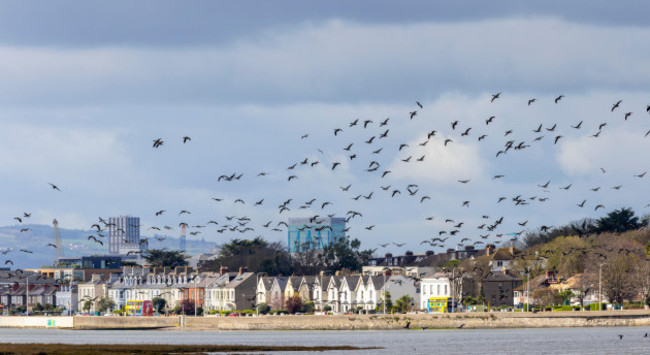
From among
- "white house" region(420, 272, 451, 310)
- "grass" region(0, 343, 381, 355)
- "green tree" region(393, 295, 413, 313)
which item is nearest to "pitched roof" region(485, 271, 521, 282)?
"white house" region(420, 272, 451, 310)

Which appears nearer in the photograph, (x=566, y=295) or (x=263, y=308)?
(x=566, y=295)

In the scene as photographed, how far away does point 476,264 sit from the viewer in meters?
194

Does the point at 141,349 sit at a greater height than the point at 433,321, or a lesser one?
lesser

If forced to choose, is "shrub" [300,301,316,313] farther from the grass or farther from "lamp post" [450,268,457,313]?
the grass

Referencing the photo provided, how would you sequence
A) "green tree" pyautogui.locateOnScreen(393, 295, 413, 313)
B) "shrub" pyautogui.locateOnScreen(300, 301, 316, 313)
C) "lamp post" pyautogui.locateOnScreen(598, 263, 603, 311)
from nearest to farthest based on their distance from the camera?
"lamp post" pyautogui.locateOnScreen(598, 263, 603, 311)
"green tree" pyautogui.locateOnScreen(393, 295, 413, 313)
"shrub" pyautogui.locateOnScreen(300, 301, 316, 313)

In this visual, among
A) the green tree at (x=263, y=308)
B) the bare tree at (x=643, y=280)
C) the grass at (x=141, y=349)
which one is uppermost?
the bare tree at (x=643, y=280)

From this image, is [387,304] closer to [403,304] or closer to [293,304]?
[403,304]

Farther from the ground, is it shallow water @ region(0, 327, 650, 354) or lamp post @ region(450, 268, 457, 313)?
lamp post @ region(450, 268, 457, 313)

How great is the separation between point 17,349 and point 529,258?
101 meters

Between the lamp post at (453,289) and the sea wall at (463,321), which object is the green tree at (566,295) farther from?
the sea wall at (463,321)

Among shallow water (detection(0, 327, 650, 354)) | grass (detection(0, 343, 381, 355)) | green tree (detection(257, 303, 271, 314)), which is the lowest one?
shallow water (detection(0, 327, 650, 354))

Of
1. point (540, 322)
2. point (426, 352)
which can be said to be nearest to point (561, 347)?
point (426, 352)

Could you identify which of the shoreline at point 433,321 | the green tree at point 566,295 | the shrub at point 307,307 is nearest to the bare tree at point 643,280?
the shoreline at point 433,321

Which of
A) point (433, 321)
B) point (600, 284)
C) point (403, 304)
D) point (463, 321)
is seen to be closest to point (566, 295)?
point (600, 284)
